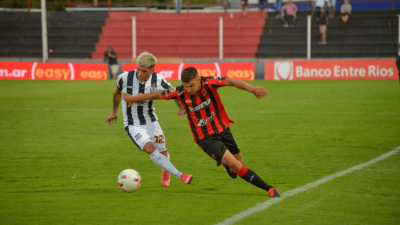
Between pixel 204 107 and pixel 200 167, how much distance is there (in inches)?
77.5

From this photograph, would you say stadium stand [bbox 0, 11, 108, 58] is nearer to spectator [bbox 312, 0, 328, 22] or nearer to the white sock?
spectator [bbox 312, 0, 328, 22]

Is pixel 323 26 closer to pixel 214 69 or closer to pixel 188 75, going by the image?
pixel 214 69

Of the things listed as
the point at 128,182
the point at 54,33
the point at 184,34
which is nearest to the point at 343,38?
the point at 184,34

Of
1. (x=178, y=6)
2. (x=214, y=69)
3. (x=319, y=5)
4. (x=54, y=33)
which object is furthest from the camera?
(x=178, y=6)

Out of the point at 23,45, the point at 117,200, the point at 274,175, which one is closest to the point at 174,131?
the point at 274,175

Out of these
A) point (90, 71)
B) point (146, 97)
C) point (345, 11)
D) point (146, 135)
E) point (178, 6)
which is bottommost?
point (90, 71)

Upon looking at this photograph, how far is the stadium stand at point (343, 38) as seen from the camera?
2927 centimetres

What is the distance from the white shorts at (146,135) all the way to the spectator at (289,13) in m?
26.4

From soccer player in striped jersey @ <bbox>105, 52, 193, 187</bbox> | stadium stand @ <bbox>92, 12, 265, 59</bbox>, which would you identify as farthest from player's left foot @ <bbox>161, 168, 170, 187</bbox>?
stadium stand @ <bbox>92, 12, 265, 59</bbox>

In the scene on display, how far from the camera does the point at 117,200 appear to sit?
5.79 m

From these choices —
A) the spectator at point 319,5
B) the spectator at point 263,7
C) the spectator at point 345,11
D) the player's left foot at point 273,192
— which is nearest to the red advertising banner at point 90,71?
the spectator at point 263,7

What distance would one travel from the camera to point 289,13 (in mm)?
31938

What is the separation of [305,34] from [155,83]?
1012 inches

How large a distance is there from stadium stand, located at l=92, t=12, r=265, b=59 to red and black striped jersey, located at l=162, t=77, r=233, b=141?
25597 millimetres
